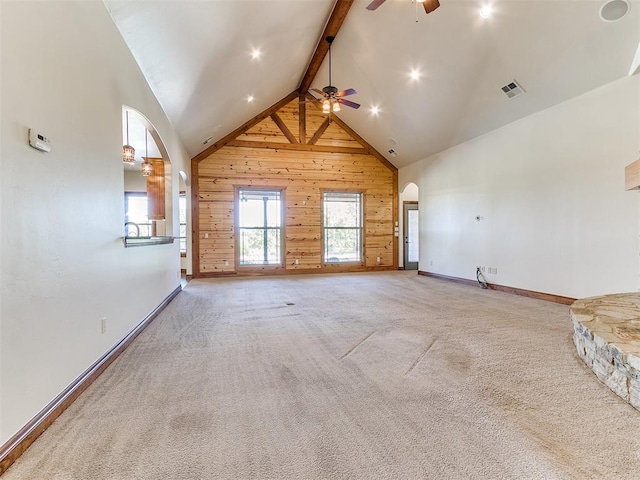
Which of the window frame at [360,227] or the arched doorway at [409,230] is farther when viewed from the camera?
the arched doorway at [409,230]

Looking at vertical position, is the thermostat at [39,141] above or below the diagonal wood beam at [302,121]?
below

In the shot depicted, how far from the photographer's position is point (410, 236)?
996 centimetres

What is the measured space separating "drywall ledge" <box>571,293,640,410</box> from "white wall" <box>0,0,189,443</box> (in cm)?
345

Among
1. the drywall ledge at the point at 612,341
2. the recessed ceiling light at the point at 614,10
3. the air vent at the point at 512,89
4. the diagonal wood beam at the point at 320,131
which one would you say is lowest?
the drywall ledge at the point at 612,341

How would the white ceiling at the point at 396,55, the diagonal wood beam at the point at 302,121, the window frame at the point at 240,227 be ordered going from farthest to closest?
1. the diagonal wood beam at the point at 302,121
2. the window frame at the point at 240,227
3. the white ceiling at the point at 396,55

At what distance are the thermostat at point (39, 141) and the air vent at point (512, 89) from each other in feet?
19.6

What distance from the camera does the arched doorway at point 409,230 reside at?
9.86 metres

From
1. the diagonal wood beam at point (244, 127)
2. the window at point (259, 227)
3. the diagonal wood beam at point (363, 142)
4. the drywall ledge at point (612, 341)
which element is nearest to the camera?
the drywall ledge at point (612, 341)

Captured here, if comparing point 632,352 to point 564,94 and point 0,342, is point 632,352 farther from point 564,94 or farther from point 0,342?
point 564,94

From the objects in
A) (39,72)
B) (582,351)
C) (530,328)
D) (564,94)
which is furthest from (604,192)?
(39,72)

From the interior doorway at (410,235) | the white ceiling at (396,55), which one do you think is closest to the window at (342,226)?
the interior doorway at (410,235)

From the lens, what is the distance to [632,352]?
1.97 metres

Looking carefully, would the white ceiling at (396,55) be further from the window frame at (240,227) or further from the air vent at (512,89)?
the window frame at (240,227)

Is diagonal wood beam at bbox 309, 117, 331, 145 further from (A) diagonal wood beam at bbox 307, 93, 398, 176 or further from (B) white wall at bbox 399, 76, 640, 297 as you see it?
(B) white wall at bbox 399, 76, 640, 297
